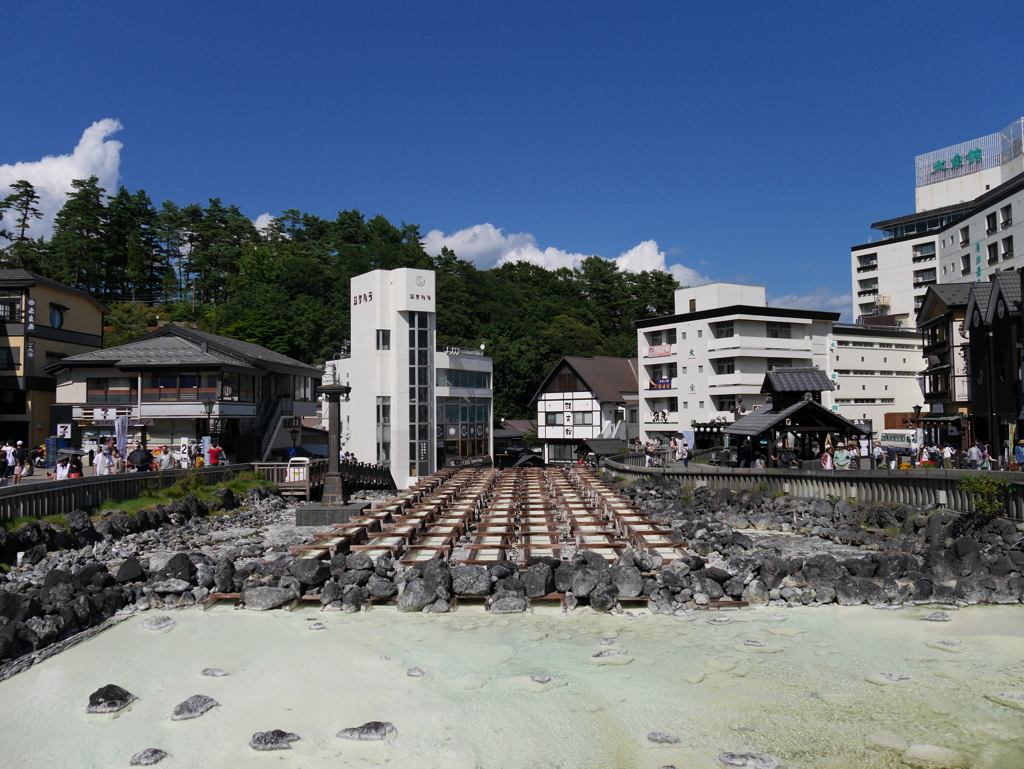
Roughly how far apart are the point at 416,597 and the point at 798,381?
19.6 metres

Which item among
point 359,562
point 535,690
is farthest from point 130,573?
point 535,690

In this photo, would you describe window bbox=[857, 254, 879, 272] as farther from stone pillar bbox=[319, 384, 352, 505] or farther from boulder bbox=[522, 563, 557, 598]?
boulder bbox=[522, 563, 557, 598]

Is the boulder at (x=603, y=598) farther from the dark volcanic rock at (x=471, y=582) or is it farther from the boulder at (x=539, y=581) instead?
the dark volcanic rock at (x=471, y=582)

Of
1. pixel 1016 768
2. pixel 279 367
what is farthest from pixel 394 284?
pixel 1016 768

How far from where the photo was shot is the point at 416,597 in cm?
1344

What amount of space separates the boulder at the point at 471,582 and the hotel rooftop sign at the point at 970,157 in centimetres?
5845

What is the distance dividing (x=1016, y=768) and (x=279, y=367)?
Answer: 35294 mm

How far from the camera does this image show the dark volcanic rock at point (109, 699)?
9094mm

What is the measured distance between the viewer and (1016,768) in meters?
7.49

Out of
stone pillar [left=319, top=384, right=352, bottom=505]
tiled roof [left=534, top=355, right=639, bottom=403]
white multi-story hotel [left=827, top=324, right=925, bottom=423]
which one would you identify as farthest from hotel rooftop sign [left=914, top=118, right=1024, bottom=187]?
stone pillar [left=319, top=384, right=352, bottom=505]

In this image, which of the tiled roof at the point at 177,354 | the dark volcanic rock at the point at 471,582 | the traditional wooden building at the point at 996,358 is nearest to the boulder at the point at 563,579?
the dark volcanic rock at the point at 471,582

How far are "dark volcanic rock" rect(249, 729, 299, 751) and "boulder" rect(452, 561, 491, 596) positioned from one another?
5.79 meters

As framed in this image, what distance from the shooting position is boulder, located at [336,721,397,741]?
835cm

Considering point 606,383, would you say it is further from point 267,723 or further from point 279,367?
point 267,723
